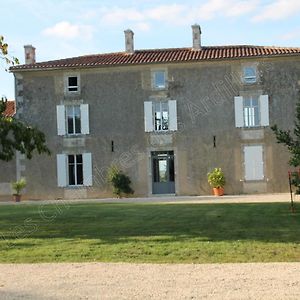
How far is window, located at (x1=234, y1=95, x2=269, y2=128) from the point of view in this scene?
21906 mm

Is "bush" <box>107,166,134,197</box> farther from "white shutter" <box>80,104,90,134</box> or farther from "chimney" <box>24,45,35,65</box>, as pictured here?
"chimney" <box>24,45,35,65</box>

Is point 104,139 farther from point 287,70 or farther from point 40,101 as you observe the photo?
point 287,70

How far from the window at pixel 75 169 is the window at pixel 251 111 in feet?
21.7

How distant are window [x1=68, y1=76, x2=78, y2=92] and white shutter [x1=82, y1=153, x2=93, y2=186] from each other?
283 cm

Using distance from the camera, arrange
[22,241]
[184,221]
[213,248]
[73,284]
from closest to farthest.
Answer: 1. [73,284]
2. [213,248]
3. [22,241]
4. [184,221]

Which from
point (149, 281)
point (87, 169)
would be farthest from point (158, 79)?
point (149, 281)

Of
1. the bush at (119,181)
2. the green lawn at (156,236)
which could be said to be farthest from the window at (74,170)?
the green lawn at (156,236)

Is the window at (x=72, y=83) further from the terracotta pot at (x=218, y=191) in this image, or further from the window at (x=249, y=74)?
the terracotta pot at (x=218, y=191)

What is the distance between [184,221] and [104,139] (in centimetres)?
1249

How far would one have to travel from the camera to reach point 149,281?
18.8 feet

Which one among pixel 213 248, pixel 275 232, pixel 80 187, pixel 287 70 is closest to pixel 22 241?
pixel 213 248

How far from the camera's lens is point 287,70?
22031 millimetres

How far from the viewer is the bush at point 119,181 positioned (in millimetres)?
22141

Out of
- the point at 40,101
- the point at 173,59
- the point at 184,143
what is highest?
the point at 173,59
